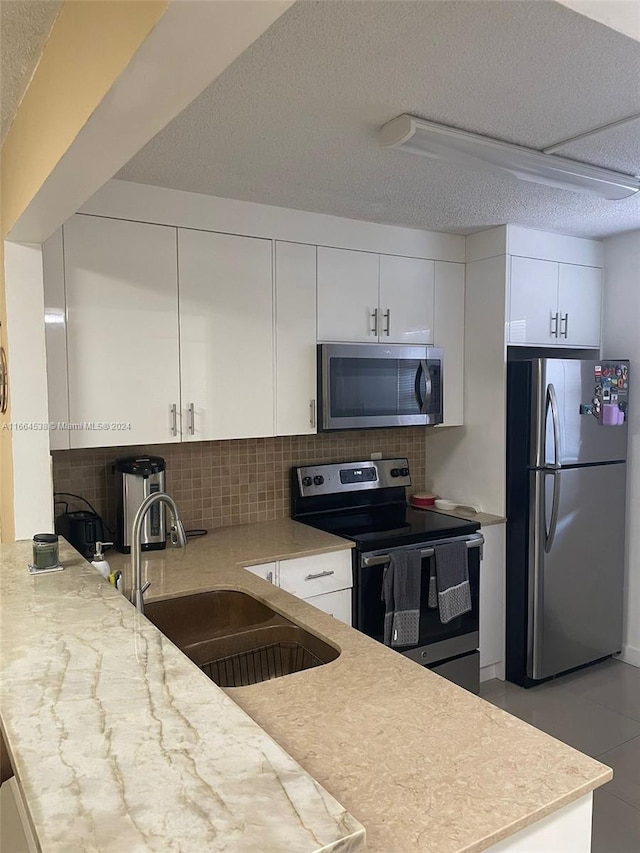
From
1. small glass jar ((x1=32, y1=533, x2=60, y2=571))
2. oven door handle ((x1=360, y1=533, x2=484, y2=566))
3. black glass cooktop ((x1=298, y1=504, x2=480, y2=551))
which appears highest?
small glass jar ((x1=32, y1=533, x2=60, y2=571))

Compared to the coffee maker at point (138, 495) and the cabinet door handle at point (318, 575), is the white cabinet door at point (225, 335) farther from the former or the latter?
the cabinet door handle at point (318, 575)

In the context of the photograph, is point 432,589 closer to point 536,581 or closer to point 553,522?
point 536,581

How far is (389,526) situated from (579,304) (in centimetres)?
169

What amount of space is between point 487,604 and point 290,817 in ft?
8.97

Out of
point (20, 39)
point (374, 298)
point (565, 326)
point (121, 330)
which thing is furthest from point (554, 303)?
point (20, 39)

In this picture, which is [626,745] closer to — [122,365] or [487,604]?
[487,604]

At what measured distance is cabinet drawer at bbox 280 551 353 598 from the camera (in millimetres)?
2668

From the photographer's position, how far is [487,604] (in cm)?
332

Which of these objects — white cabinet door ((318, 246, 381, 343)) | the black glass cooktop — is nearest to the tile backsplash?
the black glass cooktop

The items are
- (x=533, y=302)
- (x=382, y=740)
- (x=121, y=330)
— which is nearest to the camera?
(x=382, y=740)

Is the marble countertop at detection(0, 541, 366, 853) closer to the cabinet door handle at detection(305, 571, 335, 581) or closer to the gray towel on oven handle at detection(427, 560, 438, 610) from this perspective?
the cabinet door handle at detection(305, 571, 335, 581)

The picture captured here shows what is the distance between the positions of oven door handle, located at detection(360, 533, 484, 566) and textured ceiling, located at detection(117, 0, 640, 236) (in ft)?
5.07

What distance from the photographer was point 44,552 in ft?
5.97

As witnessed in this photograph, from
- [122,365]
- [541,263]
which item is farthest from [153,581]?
[541,263]
